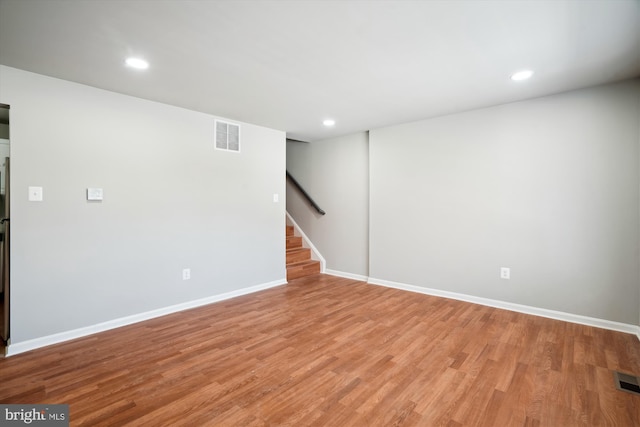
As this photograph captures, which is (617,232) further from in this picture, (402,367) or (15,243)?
(15,243)

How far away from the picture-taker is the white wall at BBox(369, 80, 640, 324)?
2822mm

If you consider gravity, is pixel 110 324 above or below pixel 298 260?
below

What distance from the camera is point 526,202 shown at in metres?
3.29

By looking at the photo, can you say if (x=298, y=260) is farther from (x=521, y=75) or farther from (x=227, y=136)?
(x=521, y=75)

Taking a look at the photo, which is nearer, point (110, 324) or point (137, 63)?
point (137, 63)

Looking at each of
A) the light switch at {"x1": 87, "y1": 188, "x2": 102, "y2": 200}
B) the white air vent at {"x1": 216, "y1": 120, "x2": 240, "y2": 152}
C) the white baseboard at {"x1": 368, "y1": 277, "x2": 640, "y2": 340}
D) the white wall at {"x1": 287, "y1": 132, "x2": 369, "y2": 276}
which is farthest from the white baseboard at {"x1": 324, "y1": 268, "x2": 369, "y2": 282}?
the light switch at {"x1": 87, "y1": 188, "x2": 102, "y2": 200}

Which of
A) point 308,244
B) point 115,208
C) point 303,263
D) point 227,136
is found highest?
point 227,136

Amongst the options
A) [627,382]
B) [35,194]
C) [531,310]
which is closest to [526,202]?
[531,310]

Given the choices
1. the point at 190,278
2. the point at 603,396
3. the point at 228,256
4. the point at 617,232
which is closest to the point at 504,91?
the point at 617,232

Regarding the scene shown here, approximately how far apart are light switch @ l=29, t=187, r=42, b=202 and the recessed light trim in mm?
1340

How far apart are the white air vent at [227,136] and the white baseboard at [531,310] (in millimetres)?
2996

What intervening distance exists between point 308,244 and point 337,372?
3557 mm

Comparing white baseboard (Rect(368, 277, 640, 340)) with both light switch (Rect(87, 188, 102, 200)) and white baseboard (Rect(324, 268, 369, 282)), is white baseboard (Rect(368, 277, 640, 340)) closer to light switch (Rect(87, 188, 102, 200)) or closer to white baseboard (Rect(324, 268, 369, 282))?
white baseboard (Rect(324, 268, 369, 282))

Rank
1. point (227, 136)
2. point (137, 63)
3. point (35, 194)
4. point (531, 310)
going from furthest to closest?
point (227, 136)
point (531, 310)
point (35, 194)
point (137, 63)
